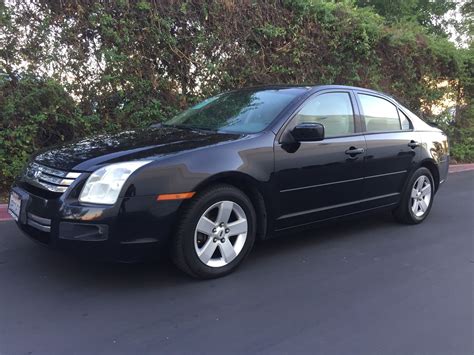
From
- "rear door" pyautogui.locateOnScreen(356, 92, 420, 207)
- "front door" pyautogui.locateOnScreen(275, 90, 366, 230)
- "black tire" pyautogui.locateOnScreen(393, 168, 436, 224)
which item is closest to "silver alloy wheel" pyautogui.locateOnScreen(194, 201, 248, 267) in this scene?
"front door" pyautogui.locateOnScreen(275, 90, 366, 230)

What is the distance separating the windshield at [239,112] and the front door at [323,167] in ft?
0.74

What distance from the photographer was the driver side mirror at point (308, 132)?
12.5 feet

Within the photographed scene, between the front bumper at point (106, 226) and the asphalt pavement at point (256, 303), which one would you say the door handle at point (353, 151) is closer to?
the asphalt pavement at point (256, 303)

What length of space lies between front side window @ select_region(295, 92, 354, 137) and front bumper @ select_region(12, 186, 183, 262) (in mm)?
1611

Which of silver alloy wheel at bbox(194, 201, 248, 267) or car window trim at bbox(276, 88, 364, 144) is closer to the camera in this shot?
silver alloy wheel at bbox(194, 201, 248, 267)

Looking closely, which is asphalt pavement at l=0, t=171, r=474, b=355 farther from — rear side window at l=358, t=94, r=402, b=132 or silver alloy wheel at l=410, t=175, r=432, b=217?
rear side window at l=358, t=94, r=402, b=132

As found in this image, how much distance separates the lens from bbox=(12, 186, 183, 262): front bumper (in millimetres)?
3104

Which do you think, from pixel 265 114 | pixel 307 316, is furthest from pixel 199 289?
pixel 265 114

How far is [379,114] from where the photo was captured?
498cm

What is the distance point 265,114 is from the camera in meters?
4.13

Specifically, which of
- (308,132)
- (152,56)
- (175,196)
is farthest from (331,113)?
(152,56)

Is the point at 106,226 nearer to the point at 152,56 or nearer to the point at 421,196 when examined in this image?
the point at 421,196

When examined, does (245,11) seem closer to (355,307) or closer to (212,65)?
(212,65)

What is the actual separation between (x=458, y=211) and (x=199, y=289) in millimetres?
4262
